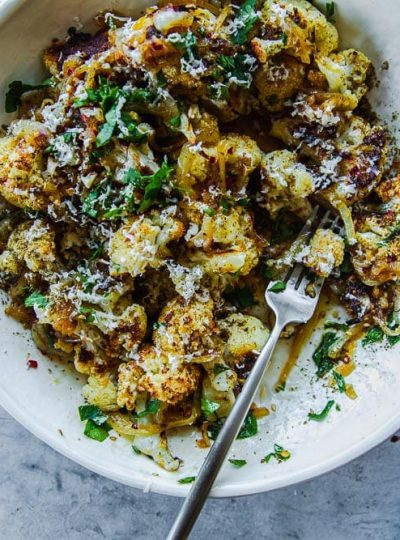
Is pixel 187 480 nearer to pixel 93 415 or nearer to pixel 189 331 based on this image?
pixel 93 415

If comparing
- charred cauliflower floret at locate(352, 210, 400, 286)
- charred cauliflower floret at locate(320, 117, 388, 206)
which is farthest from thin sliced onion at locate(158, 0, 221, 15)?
charred cauliflower floret at locate(352, 210, 400, 286)

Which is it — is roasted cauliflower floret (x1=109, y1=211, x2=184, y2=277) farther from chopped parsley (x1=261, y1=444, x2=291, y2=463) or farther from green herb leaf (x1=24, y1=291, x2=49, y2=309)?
chopped parsley (x1=261, y1=444, x2=291, y2=463)

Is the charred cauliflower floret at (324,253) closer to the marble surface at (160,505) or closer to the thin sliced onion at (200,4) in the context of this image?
the thin sliced onion at (200,4)

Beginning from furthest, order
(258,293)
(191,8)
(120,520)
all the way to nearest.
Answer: (120,520), (258,293), (191,8)

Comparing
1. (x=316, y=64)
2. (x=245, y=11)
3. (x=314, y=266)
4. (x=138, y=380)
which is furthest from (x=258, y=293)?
(x=245, y=11)

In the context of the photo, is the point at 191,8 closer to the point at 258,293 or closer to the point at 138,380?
the point at 258,293

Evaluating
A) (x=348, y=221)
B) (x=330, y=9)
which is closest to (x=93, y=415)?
(x=348, y=221)

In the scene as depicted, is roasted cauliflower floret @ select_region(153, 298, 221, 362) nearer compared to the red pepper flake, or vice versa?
roasted cauliflower floret @ select_region(153, 298, 221, 362)

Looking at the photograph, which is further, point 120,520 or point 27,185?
point 120,520
